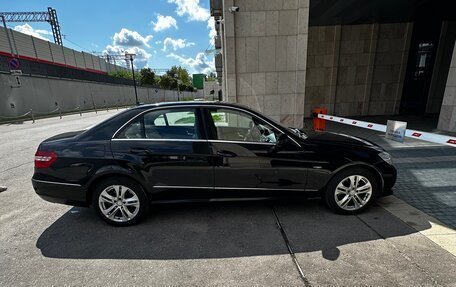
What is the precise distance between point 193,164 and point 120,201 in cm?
111

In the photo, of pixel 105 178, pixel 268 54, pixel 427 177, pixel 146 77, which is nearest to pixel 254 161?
pixel 105 178

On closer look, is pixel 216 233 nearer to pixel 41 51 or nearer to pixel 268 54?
pixel 268 54

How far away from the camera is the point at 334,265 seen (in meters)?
2.52

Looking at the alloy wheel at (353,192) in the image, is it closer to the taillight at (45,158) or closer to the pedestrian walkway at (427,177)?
the pedestrian walkway at (427,177)

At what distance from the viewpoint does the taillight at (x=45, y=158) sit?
126 inches

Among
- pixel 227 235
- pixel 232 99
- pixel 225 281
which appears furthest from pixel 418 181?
pixel 232 99

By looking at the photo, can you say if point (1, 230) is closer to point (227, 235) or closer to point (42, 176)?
point (42, 176)

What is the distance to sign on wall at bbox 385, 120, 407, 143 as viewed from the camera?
518cm

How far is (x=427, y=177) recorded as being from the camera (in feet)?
15.5

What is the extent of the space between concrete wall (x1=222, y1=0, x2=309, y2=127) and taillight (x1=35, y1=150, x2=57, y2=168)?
6422 mm

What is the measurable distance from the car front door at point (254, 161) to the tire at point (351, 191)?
444mm

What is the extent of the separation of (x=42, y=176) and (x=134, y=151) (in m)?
1.29

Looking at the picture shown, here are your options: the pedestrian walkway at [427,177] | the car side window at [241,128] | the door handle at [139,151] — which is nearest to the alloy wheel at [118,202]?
the door handle at [139,151]

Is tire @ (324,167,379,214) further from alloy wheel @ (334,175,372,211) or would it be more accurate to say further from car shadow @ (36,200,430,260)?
car shadow @ (36,200,430,260)
